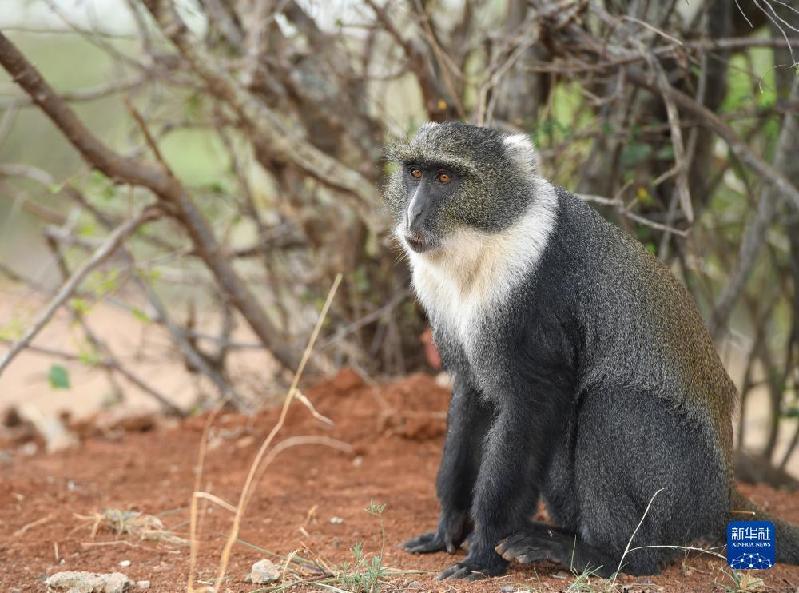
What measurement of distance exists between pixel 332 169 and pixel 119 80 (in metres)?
2.43

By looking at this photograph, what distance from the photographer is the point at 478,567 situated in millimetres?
4027

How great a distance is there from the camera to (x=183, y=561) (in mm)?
Answer: 4137

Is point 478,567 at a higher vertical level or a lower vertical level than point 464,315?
lower

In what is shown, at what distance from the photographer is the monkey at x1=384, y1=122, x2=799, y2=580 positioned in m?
4.00

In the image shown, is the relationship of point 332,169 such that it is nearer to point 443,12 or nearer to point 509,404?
point 443,12

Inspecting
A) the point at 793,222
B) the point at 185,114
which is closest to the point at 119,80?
the point at 185,114

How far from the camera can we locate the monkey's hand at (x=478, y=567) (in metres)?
3.96

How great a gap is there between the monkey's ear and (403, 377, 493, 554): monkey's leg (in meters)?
1.06

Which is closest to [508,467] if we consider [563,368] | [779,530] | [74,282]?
[563,368]

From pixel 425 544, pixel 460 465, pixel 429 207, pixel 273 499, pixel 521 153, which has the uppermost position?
pixel 521 153

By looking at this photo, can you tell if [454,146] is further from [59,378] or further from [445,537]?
[59,378]

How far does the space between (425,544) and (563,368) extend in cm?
113

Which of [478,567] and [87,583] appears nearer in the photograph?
[87,583]

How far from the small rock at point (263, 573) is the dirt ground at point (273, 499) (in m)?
0.04
